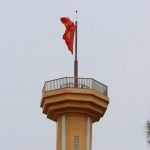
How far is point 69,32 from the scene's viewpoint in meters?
47.8

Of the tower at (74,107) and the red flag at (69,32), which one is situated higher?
the red flag at (69,32)

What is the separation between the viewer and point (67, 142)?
4488cm

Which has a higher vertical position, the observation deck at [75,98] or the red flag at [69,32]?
the red flag at [69,32]

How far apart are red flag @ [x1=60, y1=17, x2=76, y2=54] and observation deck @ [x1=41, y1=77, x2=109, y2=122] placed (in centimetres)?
288

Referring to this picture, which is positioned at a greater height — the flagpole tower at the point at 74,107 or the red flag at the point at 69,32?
the red flag at the point at 69,32

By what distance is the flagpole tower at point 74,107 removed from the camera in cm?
4484

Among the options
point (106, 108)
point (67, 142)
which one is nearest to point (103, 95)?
point (106, 108)

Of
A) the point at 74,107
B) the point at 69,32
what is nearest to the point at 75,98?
the point at 74,107

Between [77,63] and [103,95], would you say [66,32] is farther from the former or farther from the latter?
[103,95]

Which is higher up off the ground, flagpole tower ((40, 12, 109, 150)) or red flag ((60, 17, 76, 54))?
red flag ((60, 17, 76, 54))

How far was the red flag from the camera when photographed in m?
47.5

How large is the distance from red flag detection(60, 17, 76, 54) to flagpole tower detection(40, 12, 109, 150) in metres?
2.80

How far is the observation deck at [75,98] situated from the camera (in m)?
→ 44.8

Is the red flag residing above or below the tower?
above
